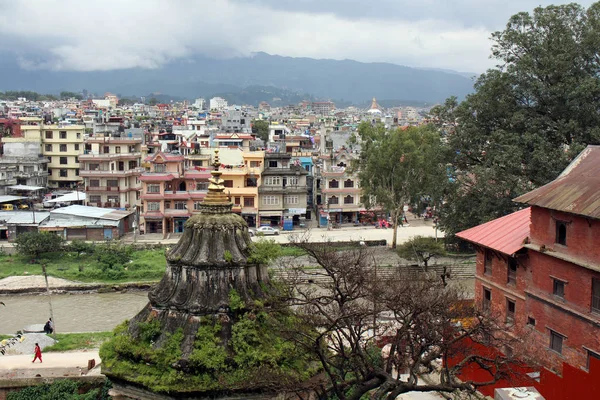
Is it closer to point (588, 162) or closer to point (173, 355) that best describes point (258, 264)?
point (173, 355)

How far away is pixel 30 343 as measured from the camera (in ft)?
77.0

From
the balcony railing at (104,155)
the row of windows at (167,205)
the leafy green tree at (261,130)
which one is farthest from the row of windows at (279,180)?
the leafy green tree at (261,130)

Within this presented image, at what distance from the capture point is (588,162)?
22.2m

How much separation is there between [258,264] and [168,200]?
37.7 meters

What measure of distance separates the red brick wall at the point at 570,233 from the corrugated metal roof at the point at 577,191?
1.19ft

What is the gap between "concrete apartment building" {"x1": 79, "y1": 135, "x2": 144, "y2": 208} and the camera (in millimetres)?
55031

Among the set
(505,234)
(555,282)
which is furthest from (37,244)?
(555,282)

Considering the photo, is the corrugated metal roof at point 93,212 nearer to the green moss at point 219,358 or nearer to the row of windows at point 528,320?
the row of windows at point 528,320

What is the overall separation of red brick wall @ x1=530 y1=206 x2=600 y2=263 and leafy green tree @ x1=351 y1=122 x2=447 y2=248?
2185 centimetres

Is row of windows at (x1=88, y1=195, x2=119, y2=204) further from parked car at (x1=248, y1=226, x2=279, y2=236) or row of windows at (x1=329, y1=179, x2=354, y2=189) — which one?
row of windows at (x1=329, y1=179, x2=354, y2=189)

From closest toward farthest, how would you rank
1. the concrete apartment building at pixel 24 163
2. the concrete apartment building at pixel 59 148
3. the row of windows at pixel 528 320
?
the row of windows at pixel 528 320, the concrete apartment building at pixel 24 163, the concrete apartment building at pixel 59 148

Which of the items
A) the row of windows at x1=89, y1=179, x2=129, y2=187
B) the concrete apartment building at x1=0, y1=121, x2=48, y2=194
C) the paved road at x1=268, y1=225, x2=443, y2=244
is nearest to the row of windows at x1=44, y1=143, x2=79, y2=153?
the concrete apartment building at x1=0, y1=121, x2=48, y2=194

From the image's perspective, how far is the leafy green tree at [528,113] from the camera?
32750 millimetres

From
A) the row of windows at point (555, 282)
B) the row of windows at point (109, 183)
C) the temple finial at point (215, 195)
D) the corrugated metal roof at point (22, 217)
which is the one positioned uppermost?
the temple finial at point (215, 195)
